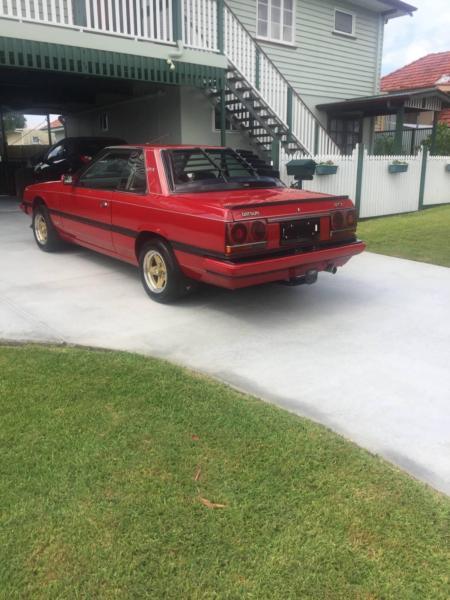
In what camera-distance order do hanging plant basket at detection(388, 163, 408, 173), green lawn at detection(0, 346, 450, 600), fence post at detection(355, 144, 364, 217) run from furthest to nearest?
hanging plant basket at detection(388, 163, 408, 173) → fence post at detection(355, 144, 364, 217) → green lawn at detection(0, 346, 450, 600)

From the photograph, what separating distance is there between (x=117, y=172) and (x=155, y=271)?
4.50ft

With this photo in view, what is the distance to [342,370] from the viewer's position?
4203 millimetres

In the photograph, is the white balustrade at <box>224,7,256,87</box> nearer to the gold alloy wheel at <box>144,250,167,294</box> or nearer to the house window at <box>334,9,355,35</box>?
the house window at <box>334,9,355,35</box>

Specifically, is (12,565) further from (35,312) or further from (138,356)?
(35,312)

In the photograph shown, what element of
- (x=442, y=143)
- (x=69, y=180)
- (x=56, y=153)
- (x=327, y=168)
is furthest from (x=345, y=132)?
(x=69, y=180)

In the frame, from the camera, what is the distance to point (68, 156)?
1355 centimetres

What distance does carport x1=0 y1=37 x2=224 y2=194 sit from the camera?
31.1 feet

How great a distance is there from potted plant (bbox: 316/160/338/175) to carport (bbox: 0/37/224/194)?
292 centimetres

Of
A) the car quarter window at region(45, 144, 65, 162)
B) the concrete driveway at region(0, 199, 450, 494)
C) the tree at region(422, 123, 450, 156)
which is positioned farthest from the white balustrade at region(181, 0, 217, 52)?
the tree at region(422, 123, 450, 156)

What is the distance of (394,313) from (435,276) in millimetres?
1931

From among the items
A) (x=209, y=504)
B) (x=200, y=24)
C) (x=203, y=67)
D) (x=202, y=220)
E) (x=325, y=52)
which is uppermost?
(x=325, y=52)

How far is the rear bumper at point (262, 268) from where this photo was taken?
4.76 m

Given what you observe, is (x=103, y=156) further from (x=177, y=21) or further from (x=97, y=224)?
(x=177, y=21)

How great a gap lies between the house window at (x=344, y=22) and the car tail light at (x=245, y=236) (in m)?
14.5
